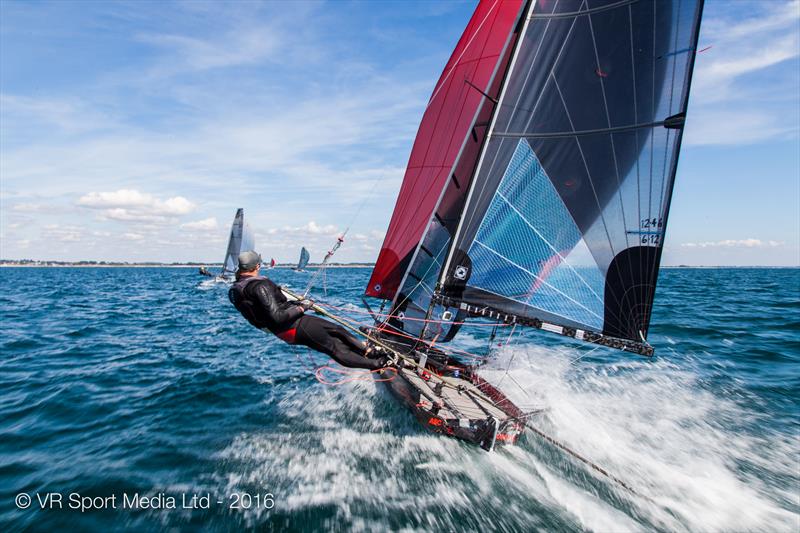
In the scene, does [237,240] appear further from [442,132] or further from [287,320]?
[287,320]

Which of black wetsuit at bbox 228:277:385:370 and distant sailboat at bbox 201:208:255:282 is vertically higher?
distant sailboat at bbox 201:208:255:282

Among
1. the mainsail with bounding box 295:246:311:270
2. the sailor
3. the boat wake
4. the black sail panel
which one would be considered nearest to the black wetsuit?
the sailor

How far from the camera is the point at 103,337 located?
11570 millimetres

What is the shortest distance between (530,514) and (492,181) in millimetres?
4168

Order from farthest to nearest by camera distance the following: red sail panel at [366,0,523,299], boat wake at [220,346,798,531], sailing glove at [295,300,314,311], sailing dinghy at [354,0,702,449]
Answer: red sail panel at [366,0,523,299]
sailing dinghy at [354,0,702,449]
sailing glove at [295,300,314,311]
boat wake at [220,346,798,531]

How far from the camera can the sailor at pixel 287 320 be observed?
4.46 metres

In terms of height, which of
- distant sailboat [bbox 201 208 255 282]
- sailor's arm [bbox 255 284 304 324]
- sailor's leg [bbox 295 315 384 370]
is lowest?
sailor's leg [bbox 295 315 384 370]

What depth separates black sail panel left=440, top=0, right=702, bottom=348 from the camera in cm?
508

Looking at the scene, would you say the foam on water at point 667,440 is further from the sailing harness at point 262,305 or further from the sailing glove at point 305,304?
the sailing harness at point 262,305

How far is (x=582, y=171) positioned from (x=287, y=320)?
436 cm

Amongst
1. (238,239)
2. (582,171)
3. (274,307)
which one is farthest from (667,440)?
(238,239)

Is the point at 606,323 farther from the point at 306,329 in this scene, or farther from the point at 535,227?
the point at 306,329

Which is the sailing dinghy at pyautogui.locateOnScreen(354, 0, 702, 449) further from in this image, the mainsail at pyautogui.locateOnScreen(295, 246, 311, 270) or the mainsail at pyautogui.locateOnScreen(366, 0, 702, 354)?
the mainsail at pyautogui.locateOnScreen(295, 246, 311, 270)

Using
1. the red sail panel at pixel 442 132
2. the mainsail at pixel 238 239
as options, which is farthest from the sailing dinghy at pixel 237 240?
the red sail panel at pixel 442 132
